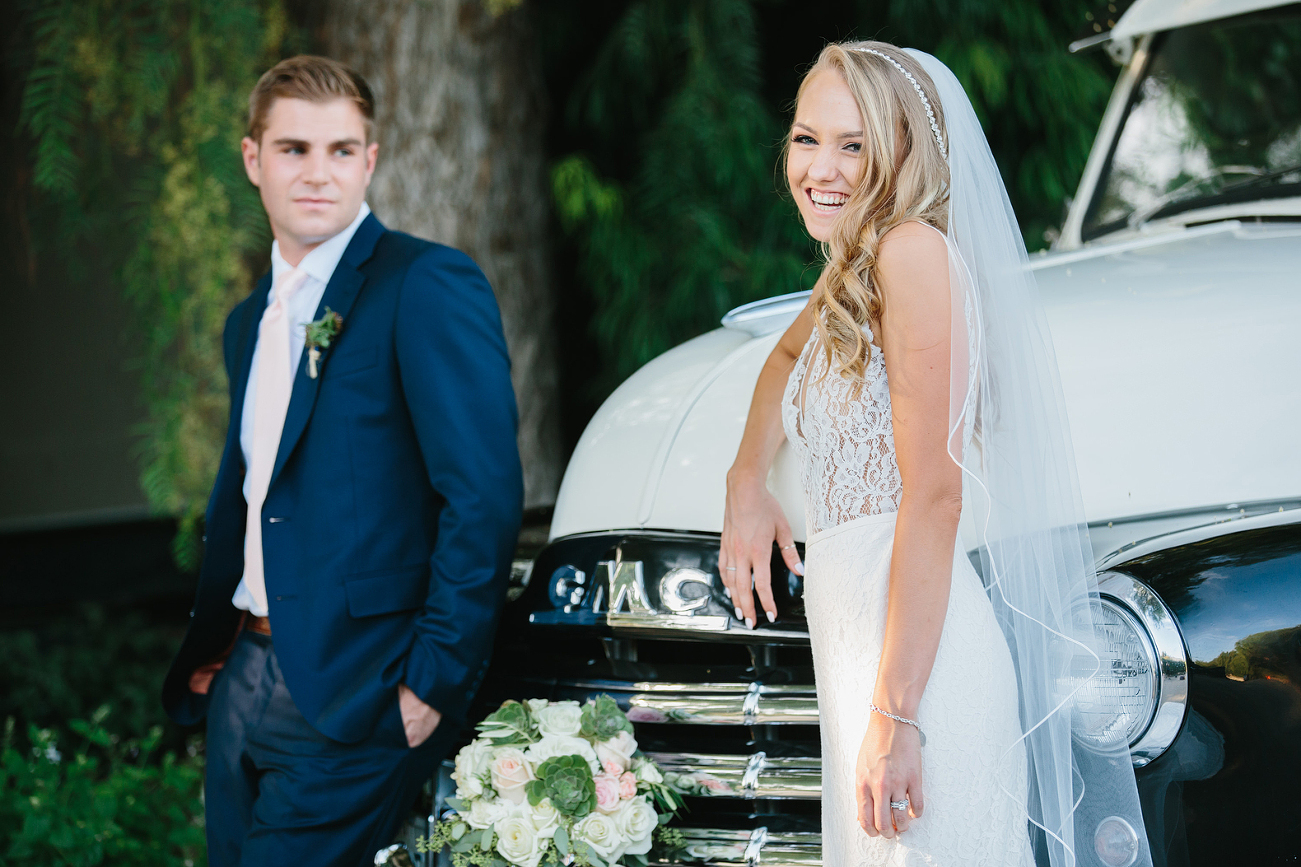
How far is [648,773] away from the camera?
1.95 metres

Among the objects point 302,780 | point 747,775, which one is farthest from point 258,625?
point 747,775

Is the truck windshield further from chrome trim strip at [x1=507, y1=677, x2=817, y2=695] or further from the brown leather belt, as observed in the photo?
the brown leather belt

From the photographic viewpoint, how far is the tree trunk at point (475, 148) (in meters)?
4.18

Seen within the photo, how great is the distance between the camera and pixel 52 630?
561 cm

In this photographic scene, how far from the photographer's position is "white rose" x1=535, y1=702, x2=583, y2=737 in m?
1.97

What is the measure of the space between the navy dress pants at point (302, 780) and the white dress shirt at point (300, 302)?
0.45 feet

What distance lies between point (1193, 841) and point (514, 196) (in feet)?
11.7

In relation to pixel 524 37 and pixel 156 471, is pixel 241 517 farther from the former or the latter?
pixel 524 37

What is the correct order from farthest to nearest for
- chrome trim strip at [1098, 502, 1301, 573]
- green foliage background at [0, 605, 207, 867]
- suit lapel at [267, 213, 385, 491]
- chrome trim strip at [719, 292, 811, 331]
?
green foliage background at [0, 605, 207, 867]
chrome trim strip at [719, 292, 811, 331]
suit lapel at [267, 213, 385, 491]
chrome trim strip at [1098, 502, 1301, 573]

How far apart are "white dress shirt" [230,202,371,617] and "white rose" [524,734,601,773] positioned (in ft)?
2.15

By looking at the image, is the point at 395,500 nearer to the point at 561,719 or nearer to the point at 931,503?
the point at 561,719

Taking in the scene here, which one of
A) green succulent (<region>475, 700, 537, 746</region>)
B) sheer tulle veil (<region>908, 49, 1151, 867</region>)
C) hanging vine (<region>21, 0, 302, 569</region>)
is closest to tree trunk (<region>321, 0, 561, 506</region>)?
hanging vine (<region>21, 0, 302, 569</region>)

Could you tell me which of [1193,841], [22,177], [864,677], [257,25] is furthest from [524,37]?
[1193,841]

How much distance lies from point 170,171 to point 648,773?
2999 millimetres
